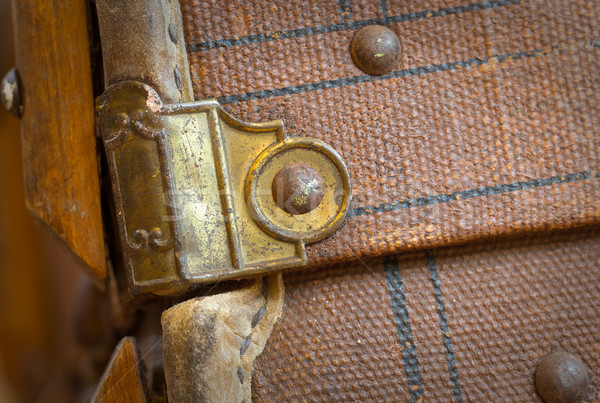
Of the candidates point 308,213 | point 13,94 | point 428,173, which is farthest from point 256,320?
point 13,94

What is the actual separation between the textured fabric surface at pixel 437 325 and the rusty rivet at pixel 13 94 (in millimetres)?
481

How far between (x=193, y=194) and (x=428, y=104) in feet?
0.99

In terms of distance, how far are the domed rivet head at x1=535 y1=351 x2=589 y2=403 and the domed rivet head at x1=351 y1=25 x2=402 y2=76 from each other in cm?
41

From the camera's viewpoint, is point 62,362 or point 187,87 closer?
point 187,87

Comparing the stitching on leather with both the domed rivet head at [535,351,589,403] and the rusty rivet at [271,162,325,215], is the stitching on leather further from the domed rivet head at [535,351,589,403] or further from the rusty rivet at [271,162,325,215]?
the domed rivet head at [535,351,589,403]

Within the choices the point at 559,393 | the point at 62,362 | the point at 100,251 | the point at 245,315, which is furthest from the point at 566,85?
the point at 62,362

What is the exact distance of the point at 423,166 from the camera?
22.8 inches

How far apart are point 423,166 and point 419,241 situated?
0.30 feet

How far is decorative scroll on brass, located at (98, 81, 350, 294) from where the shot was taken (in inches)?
19.9

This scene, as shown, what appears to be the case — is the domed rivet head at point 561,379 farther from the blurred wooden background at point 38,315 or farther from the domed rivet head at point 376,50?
the blurred wooden background at point 38,315

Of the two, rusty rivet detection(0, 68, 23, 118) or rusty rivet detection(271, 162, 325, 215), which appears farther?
rusty rivet detection(0, 68, 23, 118)

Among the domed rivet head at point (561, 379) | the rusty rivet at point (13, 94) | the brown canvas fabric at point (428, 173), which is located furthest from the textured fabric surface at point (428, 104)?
the rusty rivet at point (13, 94)

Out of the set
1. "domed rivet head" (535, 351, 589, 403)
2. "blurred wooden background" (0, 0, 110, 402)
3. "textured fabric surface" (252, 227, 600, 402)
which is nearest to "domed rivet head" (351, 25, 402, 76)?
"textured fabric surface" (252, 227, 600, 402)

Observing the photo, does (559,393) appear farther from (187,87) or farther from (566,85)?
(187,87)
